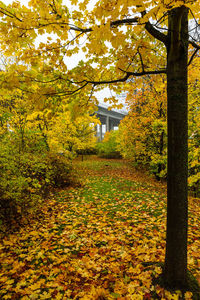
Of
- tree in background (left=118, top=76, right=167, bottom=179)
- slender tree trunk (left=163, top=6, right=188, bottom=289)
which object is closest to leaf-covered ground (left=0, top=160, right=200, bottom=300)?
slender tree trunk (left=163, top=6, right=188, bottom=289)

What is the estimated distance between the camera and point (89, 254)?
3.23 meters

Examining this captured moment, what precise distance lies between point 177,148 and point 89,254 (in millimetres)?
2667

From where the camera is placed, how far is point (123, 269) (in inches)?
110

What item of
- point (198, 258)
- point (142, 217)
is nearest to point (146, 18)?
point (198, 258)

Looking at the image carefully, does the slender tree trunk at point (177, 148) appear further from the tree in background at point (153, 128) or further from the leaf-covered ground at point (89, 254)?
the tree in background at point (153, 128)

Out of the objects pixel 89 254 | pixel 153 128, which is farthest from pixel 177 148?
pixel 153 128

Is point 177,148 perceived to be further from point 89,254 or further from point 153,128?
point 153,128

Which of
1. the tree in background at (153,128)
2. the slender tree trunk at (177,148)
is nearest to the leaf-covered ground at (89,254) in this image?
the slender tree trunk at (177,148)

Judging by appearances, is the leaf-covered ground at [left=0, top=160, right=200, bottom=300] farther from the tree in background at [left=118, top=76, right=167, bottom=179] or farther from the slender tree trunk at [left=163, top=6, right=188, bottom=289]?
the tree in background at [left=118, top=76, right=167, bottom=179]

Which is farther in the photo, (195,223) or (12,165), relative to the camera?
(195,223)

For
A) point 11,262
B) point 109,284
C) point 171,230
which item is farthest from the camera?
point 11,262

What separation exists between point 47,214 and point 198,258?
13.0 ft

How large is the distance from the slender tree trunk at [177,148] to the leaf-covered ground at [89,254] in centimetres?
51

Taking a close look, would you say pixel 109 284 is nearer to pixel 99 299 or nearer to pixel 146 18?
pixel 99 299
